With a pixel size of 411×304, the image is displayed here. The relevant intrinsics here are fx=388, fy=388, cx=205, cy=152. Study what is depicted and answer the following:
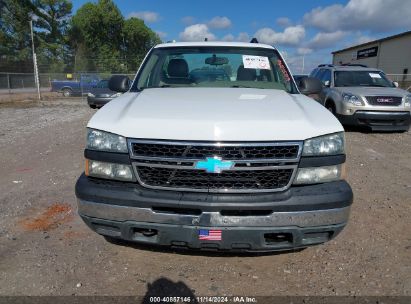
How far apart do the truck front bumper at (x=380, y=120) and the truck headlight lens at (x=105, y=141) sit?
8148 mm

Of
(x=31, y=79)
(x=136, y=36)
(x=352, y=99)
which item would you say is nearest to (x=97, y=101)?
(x=352, y=99)

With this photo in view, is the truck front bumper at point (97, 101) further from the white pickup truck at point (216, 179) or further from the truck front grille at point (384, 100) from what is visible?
the white pickup truck at point (216, 179)

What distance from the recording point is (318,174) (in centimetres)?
280

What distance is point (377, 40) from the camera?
41500mm

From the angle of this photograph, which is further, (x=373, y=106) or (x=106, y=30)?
(x=106, y=30)

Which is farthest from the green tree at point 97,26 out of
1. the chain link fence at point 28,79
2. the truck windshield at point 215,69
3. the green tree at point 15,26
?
the truck windshield at point 215,69

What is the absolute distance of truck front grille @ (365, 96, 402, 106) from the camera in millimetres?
9602

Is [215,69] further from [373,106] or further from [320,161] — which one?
[373,106]

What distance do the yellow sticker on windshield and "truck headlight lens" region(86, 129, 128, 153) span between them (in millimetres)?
2115

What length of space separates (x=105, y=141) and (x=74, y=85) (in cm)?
2819

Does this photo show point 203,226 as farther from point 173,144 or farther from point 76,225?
point 76,225

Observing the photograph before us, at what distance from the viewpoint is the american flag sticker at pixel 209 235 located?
8.78 ft

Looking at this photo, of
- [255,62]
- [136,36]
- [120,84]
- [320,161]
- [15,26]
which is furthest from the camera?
[136,36]

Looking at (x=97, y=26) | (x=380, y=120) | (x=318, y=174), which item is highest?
(x=97, y=26)
